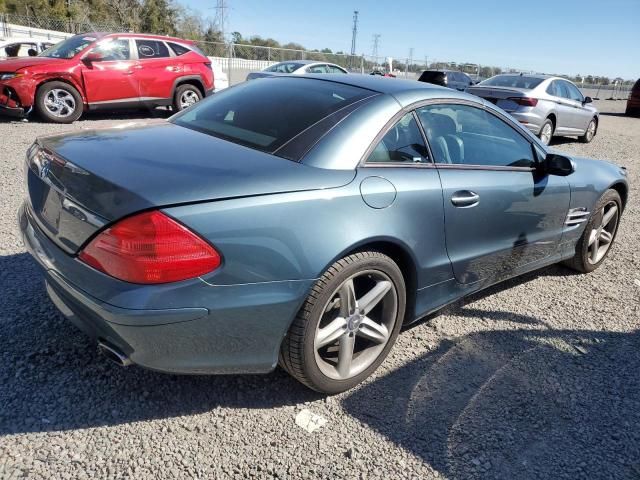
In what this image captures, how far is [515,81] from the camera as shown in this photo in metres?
11.2

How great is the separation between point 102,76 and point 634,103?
2123 cm

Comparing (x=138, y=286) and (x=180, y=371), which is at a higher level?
(x=138, y=286)

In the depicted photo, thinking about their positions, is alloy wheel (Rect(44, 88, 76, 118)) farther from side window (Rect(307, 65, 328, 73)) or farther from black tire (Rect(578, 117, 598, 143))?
black tire (Rect(578, 117, 598, 143))

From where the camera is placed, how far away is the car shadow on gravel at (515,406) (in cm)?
226

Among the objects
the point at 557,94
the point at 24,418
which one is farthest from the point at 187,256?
the point at 557,94

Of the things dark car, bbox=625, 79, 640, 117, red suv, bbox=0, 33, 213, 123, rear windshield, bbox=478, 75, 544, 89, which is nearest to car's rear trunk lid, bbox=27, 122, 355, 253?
red suv, bbox=0, 33, 213, 123

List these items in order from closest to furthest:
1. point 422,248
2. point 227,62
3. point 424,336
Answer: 1. point 422,248
2. point 424,336
3. point 227,62

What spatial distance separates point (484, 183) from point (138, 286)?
6.67 feet

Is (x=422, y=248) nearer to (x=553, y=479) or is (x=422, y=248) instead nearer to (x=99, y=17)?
(x=553, y=479)

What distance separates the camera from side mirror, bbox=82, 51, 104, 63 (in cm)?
913

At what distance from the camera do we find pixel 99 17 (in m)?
45.7

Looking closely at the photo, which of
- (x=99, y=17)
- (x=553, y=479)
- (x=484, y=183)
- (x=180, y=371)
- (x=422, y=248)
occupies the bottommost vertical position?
(x=553, y=479)

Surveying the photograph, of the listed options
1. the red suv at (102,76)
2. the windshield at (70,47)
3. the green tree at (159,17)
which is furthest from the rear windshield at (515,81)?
the green tree at (159,17)

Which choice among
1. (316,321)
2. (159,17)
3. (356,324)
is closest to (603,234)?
(356,324)
